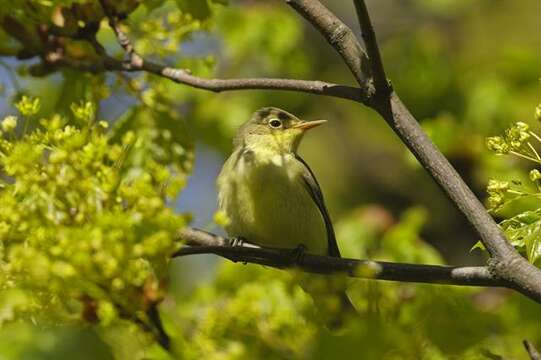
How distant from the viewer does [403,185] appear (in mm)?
9078

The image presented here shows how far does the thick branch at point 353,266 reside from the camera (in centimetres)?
263

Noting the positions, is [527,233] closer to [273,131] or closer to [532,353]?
[532,353]

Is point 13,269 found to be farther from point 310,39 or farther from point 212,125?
point 310,39

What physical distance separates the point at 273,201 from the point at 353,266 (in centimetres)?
203

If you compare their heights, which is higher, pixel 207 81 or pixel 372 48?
pixel 372 48

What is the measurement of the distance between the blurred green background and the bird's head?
40 cm

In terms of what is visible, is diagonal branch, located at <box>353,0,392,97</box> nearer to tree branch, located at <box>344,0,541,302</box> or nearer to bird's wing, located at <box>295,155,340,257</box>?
tree branch, located at <box>344,0,541,302</box>

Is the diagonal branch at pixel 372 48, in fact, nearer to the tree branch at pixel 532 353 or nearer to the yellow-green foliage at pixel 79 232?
the yellow-green foliage at pixel 79 232

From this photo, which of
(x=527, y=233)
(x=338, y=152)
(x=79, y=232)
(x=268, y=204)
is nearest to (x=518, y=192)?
(x=527, y=233)

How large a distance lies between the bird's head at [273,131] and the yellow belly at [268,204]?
1.26 ft

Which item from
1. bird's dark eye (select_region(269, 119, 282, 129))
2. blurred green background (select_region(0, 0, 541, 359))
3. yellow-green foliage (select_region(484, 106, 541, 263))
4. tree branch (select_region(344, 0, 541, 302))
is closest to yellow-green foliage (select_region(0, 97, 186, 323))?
blurred green background (select_region(0, 0, 541, 359))

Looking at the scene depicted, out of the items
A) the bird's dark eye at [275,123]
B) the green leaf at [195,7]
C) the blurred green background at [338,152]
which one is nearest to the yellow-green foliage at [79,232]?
the blurred green background at [338,152]

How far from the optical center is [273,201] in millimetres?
4781

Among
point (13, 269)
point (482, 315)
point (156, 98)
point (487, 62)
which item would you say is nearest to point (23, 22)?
point (156, 98)
